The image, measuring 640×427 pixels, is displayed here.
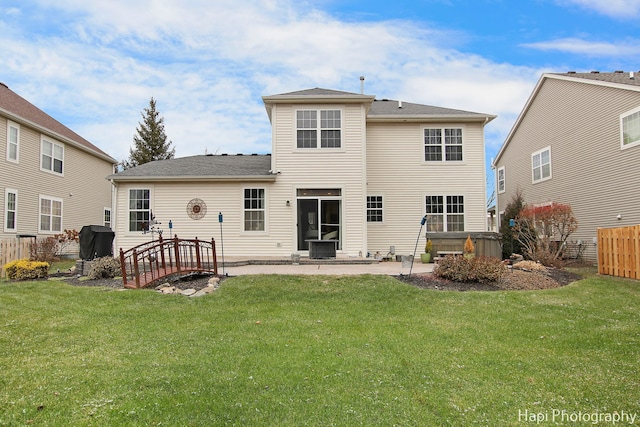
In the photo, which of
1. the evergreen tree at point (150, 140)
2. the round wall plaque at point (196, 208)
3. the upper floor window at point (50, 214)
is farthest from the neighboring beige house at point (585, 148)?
the evergreen tree at point (150, 140)

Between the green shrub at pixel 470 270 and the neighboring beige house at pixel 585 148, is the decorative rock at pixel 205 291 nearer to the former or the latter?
the green shrub at pixel 470 270

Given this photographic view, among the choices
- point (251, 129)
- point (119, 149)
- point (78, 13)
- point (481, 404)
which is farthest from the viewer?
point (119, 149)

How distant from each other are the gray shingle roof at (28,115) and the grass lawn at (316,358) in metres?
11.8

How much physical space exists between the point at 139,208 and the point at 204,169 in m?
2.72

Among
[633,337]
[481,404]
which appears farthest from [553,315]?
[481,404]

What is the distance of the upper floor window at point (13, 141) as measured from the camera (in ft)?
51.7

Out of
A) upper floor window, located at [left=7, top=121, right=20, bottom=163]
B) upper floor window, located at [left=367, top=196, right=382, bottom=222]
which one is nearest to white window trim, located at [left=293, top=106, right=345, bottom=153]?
upper floor window, located at [left=367, top=196, right=382, bottom=222]

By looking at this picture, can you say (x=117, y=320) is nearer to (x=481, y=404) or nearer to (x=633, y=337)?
(x=481, y=404)

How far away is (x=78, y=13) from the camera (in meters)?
12.4

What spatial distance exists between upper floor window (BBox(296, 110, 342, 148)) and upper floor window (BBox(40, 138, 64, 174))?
12.0 m

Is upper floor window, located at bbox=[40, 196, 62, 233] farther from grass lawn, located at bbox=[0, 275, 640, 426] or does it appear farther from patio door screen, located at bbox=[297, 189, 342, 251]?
grass lawn, located at bbox=[0, 275, 640, 426]

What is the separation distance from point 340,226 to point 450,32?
826 centimetres

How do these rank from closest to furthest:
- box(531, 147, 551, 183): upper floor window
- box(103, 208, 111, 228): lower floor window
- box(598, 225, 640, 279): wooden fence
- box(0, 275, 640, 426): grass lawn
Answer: box(0, 275, 640, 426): grass lawn → box(598, 225, 640, 279): wooden fence → box(531, 147, 551, 183): upper floor window → box(103, 208, 111, 228): lower floor window

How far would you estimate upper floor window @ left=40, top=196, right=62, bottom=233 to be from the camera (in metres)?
17.6
